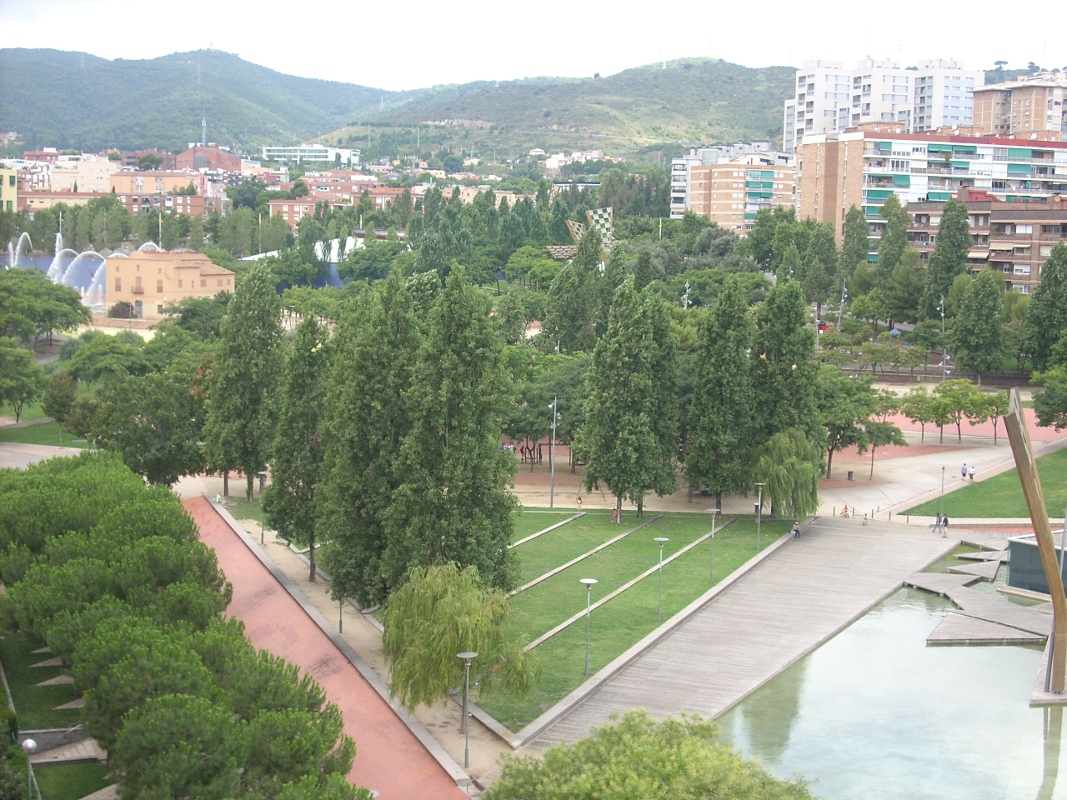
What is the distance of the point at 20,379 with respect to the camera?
46906 mm

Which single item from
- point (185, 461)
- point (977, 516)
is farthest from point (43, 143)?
point (977, 516)

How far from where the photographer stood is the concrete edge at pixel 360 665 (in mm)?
21141

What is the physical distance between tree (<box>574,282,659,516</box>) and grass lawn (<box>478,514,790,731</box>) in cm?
174

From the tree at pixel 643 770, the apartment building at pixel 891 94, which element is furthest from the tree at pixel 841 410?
the apartment building at pixel 891 94

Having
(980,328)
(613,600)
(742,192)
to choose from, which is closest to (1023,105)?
(742,192)

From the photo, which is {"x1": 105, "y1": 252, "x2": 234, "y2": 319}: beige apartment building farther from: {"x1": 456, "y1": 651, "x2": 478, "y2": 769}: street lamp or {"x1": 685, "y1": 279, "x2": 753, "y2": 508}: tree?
{"x1": 456, "y1": 651, "x2": 478, "y2": 769}: street lamp

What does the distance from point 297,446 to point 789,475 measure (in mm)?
14313

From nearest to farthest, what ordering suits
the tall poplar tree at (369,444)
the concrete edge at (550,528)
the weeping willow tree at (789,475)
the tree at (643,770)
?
the tree at (643,770) < the tall poplar tree at (369,444) < the concrete edge at (550,528) < the weeping willow tree at (789,475)

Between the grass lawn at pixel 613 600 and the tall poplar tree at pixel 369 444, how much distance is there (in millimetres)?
3770

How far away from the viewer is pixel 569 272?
57000mm

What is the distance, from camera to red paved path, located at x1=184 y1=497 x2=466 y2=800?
814 inches

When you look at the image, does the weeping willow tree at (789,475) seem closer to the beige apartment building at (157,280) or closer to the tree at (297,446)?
the tree at (297,446)

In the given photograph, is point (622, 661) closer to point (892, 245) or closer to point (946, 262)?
point (946, 262)

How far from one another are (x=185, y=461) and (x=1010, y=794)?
86.7 ft
